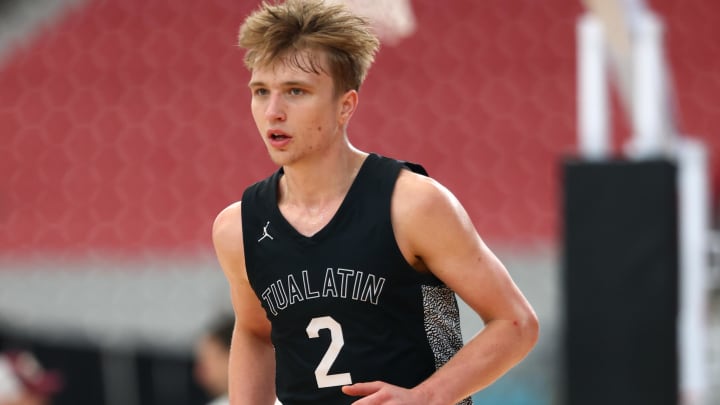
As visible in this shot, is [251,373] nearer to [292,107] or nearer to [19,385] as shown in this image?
[292,107]

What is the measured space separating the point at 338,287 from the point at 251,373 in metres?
0.31

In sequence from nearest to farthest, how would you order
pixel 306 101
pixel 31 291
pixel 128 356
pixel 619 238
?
pixel 306 101, pixel 619 238, pixel 128 356, pixel 31 291

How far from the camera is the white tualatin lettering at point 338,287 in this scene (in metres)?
1.60

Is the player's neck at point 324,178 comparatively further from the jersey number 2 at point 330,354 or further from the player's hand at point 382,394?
the player's hand at point 382,394

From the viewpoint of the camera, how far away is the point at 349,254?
1.61 metres

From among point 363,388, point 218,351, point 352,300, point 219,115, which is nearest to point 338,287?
point 352,300

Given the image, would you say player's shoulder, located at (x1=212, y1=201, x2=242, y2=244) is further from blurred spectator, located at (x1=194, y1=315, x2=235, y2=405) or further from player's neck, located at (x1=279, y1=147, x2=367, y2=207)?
blurred spectator, located at (x1=194, y1=315, x2=235, y2=405)

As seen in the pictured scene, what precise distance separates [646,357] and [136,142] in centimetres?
439

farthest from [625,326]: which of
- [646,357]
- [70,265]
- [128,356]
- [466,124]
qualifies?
[70,265]

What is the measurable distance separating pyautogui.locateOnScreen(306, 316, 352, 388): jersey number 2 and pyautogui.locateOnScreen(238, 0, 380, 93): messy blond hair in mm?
333

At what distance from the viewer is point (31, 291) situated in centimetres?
670

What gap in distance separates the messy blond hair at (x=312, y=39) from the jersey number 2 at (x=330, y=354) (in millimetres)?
333

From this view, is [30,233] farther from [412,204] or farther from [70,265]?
[412,204]

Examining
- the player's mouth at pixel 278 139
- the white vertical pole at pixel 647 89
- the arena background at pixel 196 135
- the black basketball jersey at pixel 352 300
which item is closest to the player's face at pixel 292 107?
the player's mouth at pixel 278 139
